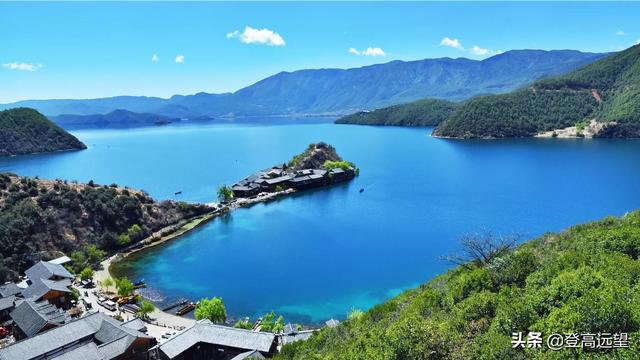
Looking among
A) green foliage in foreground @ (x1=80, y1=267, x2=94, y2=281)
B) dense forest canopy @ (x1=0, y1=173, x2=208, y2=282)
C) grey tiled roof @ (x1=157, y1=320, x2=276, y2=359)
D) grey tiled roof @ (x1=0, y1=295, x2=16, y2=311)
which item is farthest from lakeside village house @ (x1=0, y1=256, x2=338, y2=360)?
dense forest canopy @ (x1=0, y1=173, x2=208, y2=282)

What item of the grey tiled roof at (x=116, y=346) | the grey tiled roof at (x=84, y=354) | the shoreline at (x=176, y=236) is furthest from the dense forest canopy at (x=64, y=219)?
the grey tiled roof at (x=116, y=346)

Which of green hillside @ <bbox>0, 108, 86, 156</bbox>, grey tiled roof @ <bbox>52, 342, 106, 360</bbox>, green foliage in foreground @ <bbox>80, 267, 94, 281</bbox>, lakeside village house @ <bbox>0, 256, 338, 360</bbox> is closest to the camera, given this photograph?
grey tiled roof @ <bbox>52, 342, 106, 360</bbox>

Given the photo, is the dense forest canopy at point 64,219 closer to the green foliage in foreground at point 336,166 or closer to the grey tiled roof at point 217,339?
the grey tiled roof at point 217,339

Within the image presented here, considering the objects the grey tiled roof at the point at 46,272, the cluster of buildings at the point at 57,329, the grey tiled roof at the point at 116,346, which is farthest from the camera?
the grey tiled roof at the point at 46,272

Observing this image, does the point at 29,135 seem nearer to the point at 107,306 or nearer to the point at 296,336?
the point at 107,306

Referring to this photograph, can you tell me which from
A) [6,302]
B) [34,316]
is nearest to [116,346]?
[34,316]

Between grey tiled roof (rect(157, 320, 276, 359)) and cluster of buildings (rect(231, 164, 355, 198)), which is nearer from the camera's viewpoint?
grey tiled roof (rect(157, 320, 276, 359))

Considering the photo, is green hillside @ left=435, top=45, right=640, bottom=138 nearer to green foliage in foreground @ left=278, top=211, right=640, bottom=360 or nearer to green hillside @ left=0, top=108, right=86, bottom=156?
green hillside @ left=0, top=108, right=86, bottom=156
